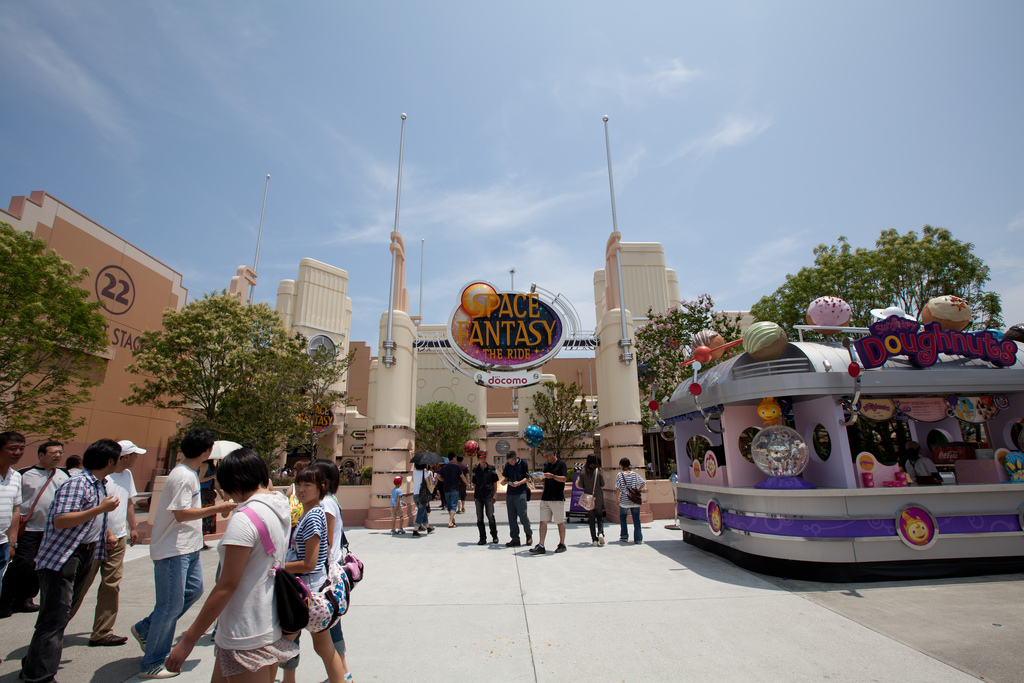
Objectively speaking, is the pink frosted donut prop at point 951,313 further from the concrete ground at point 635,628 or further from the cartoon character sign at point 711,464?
the cartoon character sign at point 711,464

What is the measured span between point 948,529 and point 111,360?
26.2 m

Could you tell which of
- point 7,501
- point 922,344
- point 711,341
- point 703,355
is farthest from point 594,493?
point 7,501

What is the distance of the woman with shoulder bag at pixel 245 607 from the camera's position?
2.36 m

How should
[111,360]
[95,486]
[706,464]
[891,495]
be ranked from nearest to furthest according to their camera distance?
[95,486] → [891,495] → [706,464] → [111,360]

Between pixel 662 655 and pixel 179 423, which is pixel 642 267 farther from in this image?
pixel 662 655

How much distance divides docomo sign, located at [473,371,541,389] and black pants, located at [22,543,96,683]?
975 centimetres

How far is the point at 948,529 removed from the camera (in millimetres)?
7043

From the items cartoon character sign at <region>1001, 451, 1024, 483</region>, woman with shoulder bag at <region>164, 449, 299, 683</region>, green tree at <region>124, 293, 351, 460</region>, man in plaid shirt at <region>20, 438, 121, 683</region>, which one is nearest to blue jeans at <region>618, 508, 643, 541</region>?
cartoon character sign at <region>1001, 451, 1024, 483</region>

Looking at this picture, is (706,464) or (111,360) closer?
(706,464)

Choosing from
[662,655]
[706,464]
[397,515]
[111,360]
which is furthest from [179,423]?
[662,655]

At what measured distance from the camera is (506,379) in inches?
533

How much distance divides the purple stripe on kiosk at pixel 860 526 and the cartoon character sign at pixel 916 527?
0.11m

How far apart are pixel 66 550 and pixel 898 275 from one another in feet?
81.7

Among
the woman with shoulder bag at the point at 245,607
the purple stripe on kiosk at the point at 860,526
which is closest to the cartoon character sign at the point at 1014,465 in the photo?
the purple stripe on kiosk at the point at 860,526
